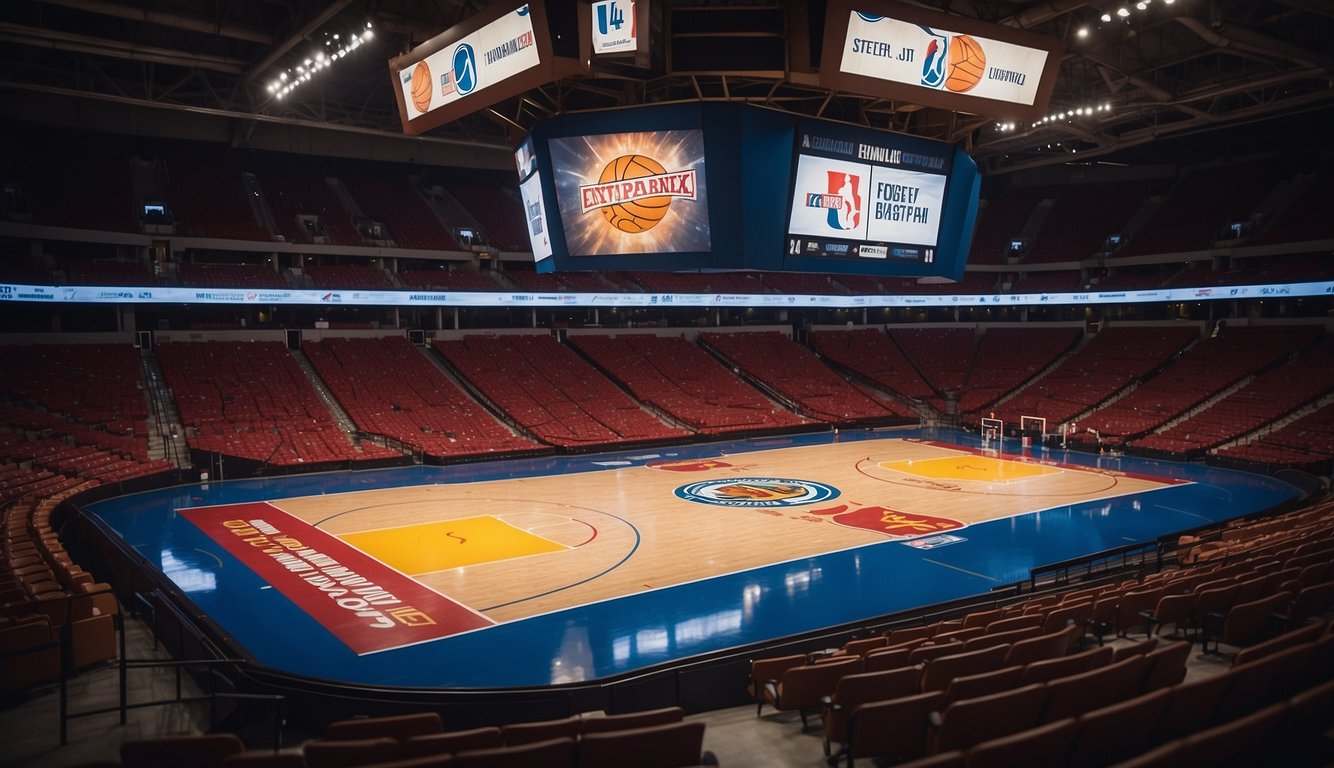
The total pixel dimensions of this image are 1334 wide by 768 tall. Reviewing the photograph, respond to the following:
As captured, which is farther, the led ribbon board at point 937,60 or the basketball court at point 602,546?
the led ribbon board at point 937,60

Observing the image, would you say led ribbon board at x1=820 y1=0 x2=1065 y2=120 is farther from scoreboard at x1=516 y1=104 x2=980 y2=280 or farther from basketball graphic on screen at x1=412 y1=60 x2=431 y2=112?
basketball graphic on screen at x1=412 y1=60 x2=431 y2=112

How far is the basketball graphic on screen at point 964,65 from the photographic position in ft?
41.8

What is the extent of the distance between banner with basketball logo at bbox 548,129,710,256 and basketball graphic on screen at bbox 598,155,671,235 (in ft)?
0.05

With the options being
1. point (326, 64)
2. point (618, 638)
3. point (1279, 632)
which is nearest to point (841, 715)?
point (1279, 632)

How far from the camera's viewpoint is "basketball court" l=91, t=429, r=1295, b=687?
10.7 metres

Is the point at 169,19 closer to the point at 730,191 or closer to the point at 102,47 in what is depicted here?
the point at 102,47

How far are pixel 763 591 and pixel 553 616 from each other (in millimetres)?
3445

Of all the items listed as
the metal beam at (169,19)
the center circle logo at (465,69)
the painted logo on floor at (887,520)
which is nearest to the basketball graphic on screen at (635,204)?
the center circle logo at (465,69)

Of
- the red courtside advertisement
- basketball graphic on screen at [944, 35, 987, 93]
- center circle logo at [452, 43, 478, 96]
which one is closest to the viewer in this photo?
the red courtside advertisement

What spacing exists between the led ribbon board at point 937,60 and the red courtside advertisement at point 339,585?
9.81 m

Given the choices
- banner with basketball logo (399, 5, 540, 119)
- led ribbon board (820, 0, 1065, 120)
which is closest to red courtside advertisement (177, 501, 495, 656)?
banner with basketball logo (399, 5, 540, 119)

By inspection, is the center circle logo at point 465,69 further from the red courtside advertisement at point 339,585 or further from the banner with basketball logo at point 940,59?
the red courtside advertisement at point 339,585

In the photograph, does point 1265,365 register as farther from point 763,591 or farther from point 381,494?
point 381,494

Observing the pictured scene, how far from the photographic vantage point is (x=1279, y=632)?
7.07 m
